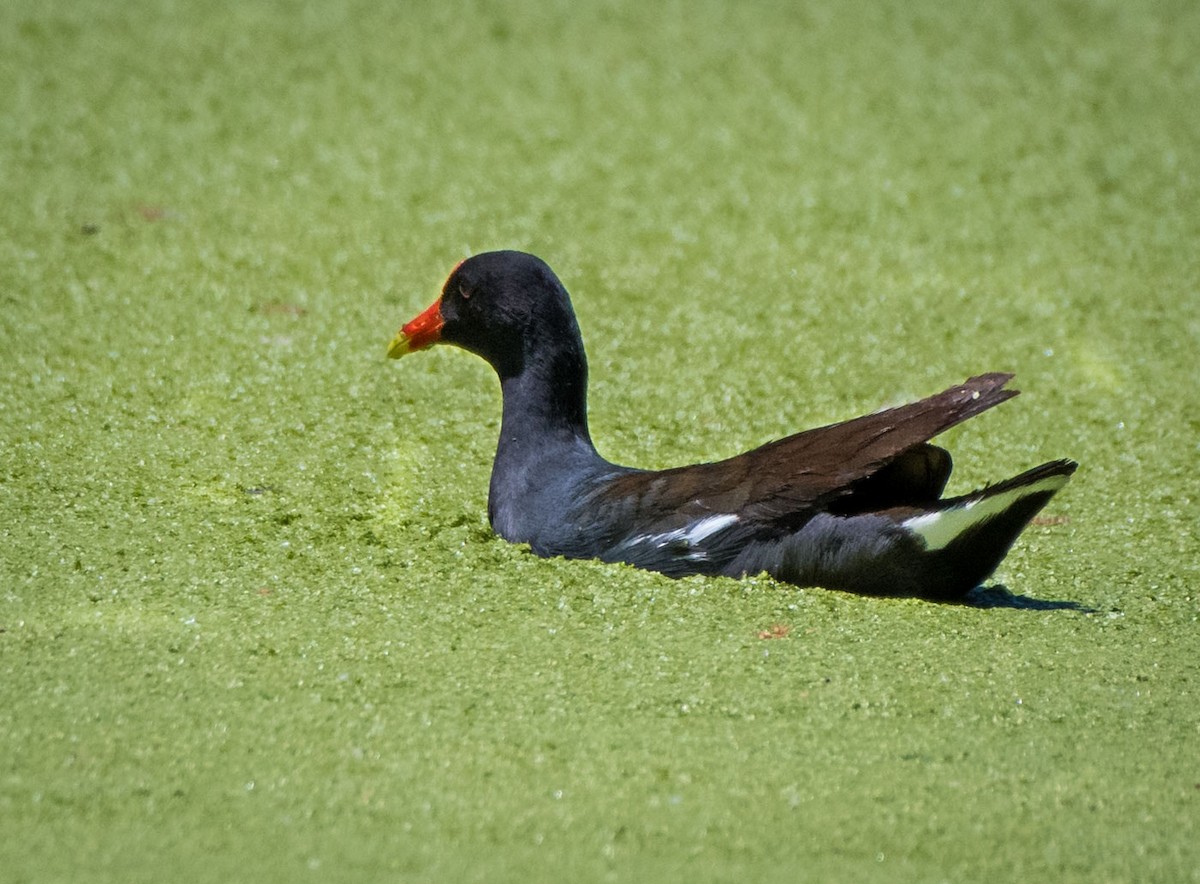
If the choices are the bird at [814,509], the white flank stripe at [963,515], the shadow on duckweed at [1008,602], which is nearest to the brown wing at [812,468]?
the bird at [814,509]

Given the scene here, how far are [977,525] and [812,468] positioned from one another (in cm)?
27

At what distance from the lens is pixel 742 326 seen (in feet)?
12.7

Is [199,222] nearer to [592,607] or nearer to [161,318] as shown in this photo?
[161,318]

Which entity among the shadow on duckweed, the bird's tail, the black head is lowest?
the shadow on duckweed

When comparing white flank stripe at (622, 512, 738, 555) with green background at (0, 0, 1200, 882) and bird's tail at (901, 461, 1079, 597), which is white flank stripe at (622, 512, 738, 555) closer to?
green background at (0, 0, 1200, 882)

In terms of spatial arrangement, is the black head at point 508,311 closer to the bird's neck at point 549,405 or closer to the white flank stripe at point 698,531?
the bird's neck at point 549,405

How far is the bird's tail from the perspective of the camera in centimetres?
240

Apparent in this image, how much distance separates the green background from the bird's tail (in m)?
0.07

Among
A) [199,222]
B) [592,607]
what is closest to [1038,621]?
[592,607]

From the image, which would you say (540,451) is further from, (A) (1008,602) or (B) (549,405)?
(A) (1008,602)

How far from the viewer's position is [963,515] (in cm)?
243

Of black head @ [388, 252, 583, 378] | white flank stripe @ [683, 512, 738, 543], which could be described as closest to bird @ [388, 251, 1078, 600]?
white flank stripe @ [683, 512, 738, 543]

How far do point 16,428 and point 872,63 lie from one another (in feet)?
10.6

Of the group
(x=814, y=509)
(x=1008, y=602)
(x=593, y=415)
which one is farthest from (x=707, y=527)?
(x=593, y=415)
